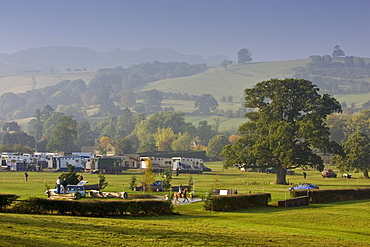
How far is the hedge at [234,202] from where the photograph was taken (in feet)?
117

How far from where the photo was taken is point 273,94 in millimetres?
74625

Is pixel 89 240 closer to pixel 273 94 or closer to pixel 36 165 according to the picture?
pixel 273 94

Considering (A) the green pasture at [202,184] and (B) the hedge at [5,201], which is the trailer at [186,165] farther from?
(B) the hedge at [5,201]

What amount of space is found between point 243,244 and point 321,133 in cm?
4860

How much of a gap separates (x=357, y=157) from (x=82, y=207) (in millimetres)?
64846

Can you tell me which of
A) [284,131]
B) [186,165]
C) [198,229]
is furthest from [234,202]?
[186,165]

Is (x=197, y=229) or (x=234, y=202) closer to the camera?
(x=197, y=229)

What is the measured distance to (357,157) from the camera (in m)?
85.2

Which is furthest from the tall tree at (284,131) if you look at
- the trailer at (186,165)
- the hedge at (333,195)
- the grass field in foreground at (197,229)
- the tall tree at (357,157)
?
→ the grass field in foreground at (197,229)

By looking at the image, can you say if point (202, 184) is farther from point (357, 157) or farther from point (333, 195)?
point (357, 157)

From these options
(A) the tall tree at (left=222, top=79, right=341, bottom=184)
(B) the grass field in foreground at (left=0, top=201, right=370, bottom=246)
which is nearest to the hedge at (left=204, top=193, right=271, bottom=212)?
(B) the grass field in foreground at (left=0, top=201, right=370, bottom=246)

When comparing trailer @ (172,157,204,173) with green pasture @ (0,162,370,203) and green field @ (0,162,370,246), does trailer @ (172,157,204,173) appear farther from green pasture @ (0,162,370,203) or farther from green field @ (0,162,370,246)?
green field @ (0,162,370,246)

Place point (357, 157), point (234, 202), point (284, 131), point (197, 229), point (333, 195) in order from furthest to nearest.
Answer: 1. point (357, 157)
2. point (284, 131)
3. point (333, 195)
4. point (234, 202)
5. point (197, 229)

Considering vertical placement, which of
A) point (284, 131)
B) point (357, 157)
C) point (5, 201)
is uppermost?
point (284, 131)
